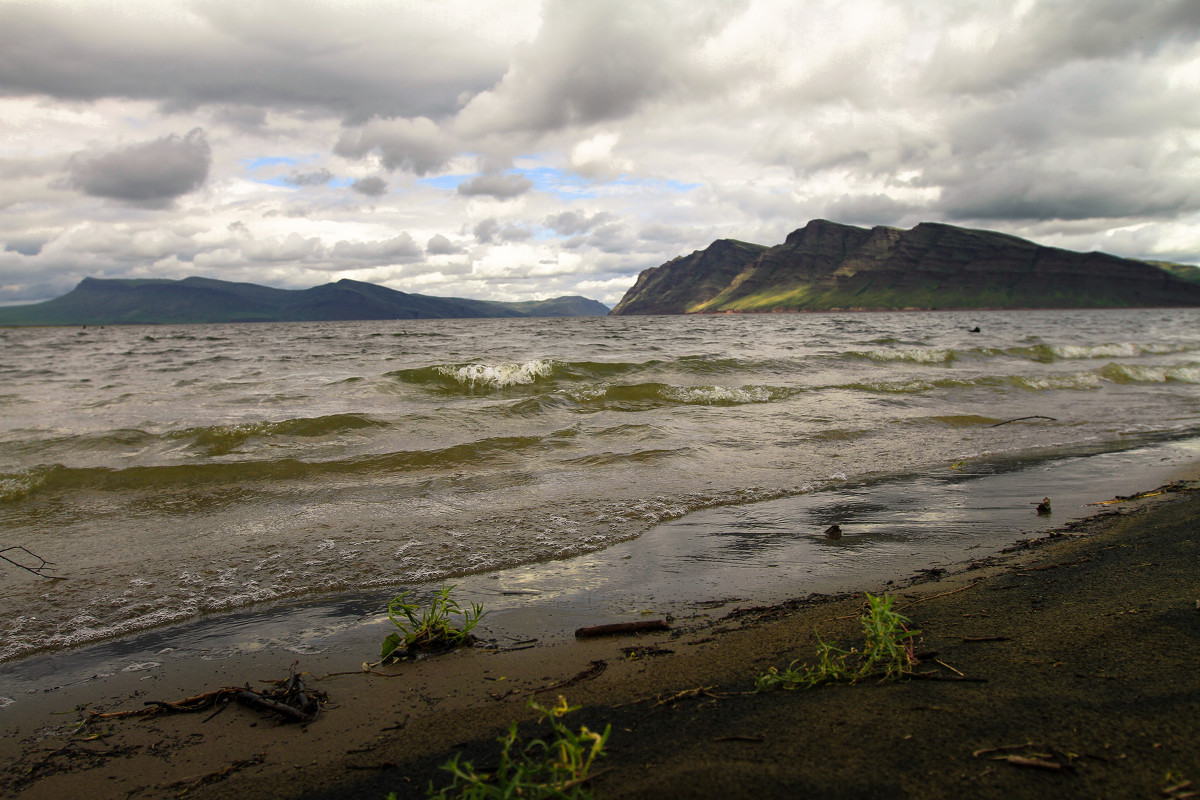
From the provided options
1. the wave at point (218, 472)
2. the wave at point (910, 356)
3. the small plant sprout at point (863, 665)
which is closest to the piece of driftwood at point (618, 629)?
the small plant sprout at point (863, 665)

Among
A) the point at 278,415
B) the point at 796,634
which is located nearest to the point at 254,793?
the point at 796,634

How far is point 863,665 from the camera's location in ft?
10.2

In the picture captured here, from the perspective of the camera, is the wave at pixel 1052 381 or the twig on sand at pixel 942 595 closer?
the twig on sand at pixel 942 595

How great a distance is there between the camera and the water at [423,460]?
19.5ft

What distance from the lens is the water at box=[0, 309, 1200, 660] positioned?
596 centimetres

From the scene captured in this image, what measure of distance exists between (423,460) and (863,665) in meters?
8.43

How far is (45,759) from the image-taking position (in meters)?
3.20

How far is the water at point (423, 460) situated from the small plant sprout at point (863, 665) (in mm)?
3444

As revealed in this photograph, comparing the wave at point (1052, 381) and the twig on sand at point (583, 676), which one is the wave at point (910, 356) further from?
the twig on sand at point (583, 676)

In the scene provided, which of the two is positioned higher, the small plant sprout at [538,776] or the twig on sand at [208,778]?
the small plant sprout at [538,776]

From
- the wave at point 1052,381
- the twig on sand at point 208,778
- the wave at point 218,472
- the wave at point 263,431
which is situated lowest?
the twig on sand at point 208,778

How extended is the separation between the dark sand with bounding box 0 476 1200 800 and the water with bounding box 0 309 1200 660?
1.98 meters

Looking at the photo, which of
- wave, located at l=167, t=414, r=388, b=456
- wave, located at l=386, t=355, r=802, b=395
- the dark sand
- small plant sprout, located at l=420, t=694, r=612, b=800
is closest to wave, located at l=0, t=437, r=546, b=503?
wave, located at l=167, t=414, r=388, b=456

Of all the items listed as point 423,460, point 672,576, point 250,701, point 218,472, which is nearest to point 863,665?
point 672,576
